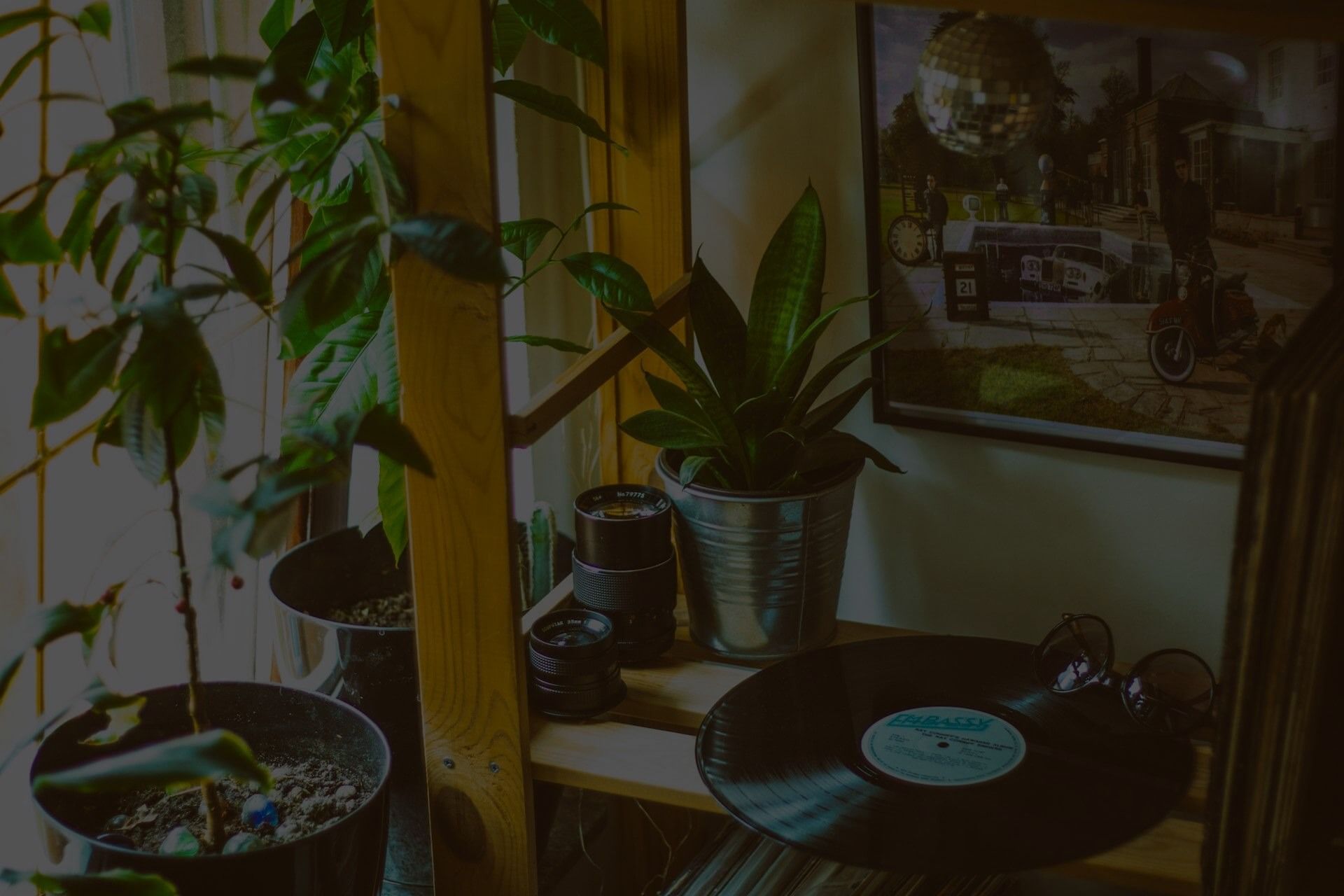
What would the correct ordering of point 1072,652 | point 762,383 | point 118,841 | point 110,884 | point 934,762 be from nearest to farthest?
1. point 110,884
2. point 118,841
3. point 934,762
4. point 1072,652
5. point 762,383

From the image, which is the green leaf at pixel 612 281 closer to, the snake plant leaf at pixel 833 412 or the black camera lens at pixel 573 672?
the snake plant leaf at pixel 833 412

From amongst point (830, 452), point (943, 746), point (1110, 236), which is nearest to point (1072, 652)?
point (943, 746)

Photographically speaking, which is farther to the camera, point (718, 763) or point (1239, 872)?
point (718, 763)

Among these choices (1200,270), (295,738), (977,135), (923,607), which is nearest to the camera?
(977,135)

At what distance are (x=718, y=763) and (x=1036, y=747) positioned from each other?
10.2 inches

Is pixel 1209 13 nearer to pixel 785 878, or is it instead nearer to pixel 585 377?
pixel 585 377

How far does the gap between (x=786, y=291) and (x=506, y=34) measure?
14.2 inches

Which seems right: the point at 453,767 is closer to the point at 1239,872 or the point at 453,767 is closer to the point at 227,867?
the point at 227,867

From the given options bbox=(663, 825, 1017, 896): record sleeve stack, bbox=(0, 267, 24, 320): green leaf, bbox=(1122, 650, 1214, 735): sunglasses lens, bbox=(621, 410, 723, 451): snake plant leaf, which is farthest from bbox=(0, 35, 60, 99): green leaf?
bbox=(1122, 650, 1214, 735): sunglasses lens

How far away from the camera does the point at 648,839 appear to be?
168 cm

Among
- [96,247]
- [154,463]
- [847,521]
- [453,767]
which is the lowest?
[453,767]

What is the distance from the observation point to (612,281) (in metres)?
1.17

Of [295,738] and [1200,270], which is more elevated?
[1200,270]

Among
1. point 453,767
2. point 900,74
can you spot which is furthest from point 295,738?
point 900,74
